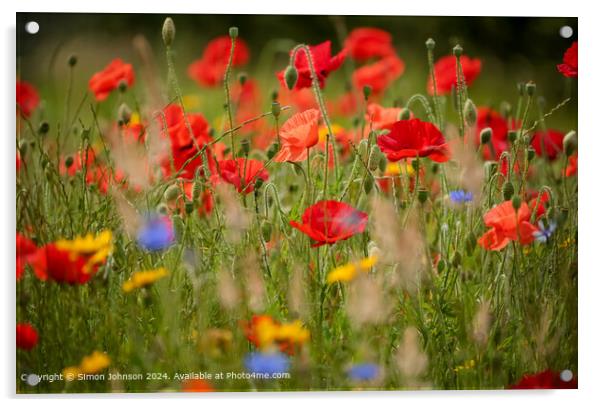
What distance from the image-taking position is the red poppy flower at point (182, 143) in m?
2.59

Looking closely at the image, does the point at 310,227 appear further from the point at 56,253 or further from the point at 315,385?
the point at 56,253

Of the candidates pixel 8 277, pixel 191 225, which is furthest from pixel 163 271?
pixel 8 277

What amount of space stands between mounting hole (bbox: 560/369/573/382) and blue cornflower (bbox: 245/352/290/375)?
615 millimetres

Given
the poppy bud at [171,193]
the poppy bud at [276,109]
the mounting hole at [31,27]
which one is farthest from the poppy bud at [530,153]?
the mounting hole at [31,27]

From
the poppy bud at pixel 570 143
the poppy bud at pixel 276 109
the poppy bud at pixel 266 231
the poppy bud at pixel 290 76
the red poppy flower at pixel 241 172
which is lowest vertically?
the poppy bud at pixel 266 231

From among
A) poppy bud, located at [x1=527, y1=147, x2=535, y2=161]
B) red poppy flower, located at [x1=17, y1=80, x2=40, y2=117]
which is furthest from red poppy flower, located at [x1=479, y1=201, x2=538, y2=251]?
red poppy flower, located at [x1=17, y1=80, x2=40, y2=117]

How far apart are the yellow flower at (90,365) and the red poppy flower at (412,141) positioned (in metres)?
0.74

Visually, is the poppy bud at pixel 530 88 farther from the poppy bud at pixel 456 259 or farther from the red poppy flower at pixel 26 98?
the red poppy flower at pixel 26 98

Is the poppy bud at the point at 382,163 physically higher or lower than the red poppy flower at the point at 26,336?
higher

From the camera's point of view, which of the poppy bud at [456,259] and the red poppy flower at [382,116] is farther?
the red poppy flower at [382,116]

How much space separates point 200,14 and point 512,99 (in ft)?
2.47

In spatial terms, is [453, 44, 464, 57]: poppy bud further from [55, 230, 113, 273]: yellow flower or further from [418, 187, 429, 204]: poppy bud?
[55, 230, 113, 273]: yellow flower

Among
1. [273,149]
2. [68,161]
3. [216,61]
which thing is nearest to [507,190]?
[273,149]

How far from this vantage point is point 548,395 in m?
2.59
